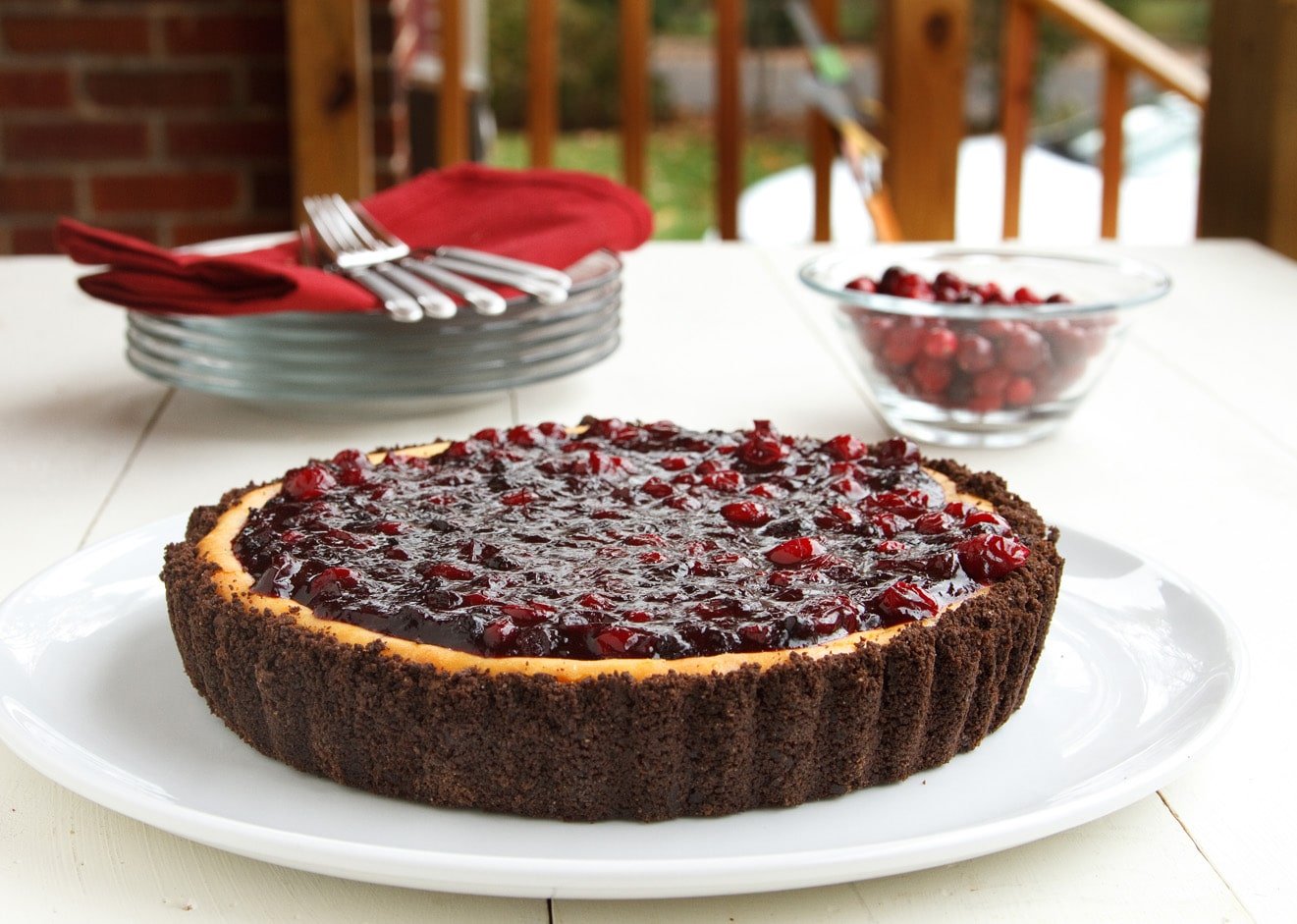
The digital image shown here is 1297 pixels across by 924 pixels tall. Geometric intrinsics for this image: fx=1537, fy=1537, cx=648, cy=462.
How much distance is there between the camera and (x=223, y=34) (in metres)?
3.44

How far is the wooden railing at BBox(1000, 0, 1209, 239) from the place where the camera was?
379 centimetres

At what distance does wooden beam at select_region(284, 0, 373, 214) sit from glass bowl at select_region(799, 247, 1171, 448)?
1.73 m

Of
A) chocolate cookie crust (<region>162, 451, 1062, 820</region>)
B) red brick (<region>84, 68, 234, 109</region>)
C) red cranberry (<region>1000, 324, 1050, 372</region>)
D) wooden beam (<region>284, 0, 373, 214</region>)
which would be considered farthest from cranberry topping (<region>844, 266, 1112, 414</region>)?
red brick (<region>84, 68, 234, 109</region>)

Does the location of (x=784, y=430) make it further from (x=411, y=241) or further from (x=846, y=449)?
(x=411, y=241)

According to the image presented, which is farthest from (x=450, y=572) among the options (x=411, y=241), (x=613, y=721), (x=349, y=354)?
(x=411, y=241)

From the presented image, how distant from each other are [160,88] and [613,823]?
2.98 m

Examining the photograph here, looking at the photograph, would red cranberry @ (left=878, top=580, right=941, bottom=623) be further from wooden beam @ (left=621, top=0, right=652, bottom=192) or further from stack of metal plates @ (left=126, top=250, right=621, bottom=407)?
wooden beam @ (left=621, top=0, right=652, bottom=192)

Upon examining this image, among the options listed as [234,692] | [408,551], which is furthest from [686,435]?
[234,692]

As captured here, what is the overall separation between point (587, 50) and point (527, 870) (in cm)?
902

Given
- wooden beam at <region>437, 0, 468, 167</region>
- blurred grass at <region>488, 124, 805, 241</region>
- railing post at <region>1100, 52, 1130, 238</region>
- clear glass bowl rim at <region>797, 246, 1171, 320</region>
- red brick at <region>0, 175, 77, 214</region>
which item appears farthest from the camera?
blurred grass at <region>488, 124, 805, 241</region>

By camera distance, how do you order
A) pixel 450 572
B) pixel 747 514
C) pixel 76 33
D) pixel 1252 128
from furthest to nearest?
pixel 76 33 → pixel 1252 128 → pixel 747 514 → pixel 450 572

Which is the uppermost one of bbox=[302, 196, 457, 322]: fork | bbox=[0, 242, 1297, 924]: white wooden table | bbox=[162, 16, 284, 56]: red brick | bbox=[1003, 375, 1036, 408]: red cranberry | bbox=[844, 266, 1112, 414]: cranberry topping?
bbox=[162, 16, 284, 56]: red brick

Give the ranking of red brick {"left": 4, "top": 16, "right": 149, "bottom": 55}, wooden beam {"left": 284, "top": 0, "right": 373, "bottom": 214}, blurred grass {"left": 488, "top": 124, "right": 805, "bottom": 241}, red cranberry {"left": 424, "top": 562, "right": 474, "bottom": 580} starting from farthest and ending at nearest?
blurred grass {"left": 488, "top": 124, "right": 805, "bottom": 241} → red brick {"left": 4, "top": 16, "right": 149, "bottom": 55} → wooden beam {"left": 284, "top": 0, "right": 373, "bottom": 214} → red cranberry {"left": 424, "top": 562, "right": 474, "bottom": 580}

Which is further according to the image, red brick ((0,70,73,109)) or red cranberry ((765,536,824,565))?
red brick ((0,70,73,109))
